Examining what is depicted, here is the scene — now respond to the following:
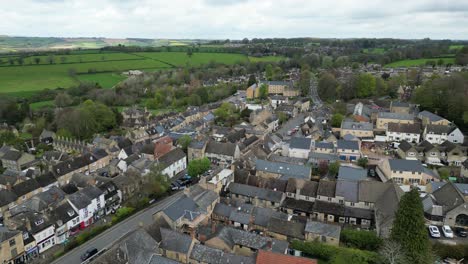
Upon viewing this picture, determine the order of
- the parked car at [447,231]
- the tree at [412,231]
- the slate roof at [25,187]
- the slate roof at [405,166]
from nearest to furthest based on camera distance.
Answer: the tree at [412,231], the parked car at [447,231], the slate roof at [25,187], the slate roof at [405,166]

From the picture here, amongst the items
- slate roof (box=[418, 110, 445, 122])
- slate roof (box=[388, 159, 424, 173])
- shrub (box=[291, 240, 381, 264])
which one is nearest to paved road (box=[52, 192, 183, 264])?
shrub (box=[291, 240, 381, 264])

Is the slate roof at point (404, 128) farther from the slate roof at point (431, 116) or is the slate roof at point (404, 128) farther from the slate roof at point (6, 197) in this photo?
the slate roof at point (6, 197)

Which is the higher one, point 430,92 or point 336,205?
point 430,92

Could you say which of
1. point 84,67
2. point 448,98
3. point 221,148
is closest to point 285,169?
point 221,148

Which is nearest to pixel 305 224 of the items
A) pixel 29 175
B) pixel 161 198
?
pixel 161 198

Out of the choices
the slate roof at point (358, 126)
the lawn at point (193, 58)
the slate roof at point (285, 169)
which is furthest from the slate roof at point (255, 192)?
the lawn at point (193, 58)

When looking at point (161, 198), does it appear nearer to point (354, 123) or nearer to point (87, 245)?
point (87, 245)
